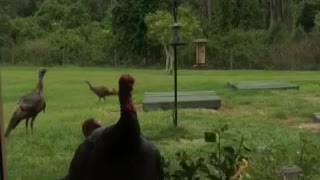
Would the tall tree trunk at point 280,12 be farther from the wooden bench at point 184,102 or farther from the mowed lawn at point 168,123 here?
the wooden bench at point 184,102

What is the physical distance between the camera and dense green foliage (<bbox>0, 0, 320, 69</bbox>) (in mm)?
16609

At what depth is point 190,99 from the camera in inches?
303

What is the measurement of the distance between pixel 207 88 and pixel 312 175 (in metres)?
7.30

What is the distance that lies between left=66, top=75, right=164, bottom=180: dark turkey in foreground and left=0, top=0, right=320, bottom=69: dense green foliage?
44.7 ft

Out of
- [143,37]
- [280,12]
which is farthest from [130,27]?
[280,12]

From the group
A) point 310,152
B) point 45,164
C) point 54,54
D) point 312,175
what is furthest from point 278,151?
point 54,54

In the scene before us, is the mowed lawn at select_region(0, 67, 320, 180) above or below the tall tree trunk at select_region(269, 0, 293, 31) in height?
below

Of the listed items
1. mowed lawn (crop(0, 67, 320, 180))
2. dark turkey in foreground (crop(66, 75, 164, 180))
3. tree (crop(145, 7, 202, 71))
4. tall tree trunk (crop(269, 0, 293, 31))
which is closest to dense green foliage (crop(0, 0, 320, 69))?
tree (crop(145, 7, 202, 71))

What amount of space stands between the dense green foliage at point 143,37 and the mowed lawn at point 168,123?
5.42 m

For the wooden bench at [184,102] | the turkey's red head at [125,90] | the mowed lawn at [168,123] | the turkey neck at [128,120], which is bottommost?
the mowed lawn at [168,123]

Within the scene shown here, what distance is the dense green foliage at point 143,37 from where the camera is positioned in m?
16.6

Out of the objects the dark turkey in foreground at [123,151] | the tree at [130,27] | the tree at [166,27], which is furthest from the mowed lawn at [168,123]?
the tree at [130,27]

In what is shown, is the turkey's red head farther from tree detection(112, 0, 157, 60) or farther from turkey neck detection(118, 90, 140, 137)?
tree detection(112, 0, 157, 60)

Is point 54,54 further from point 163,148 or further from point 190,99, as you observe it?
point 163,148
